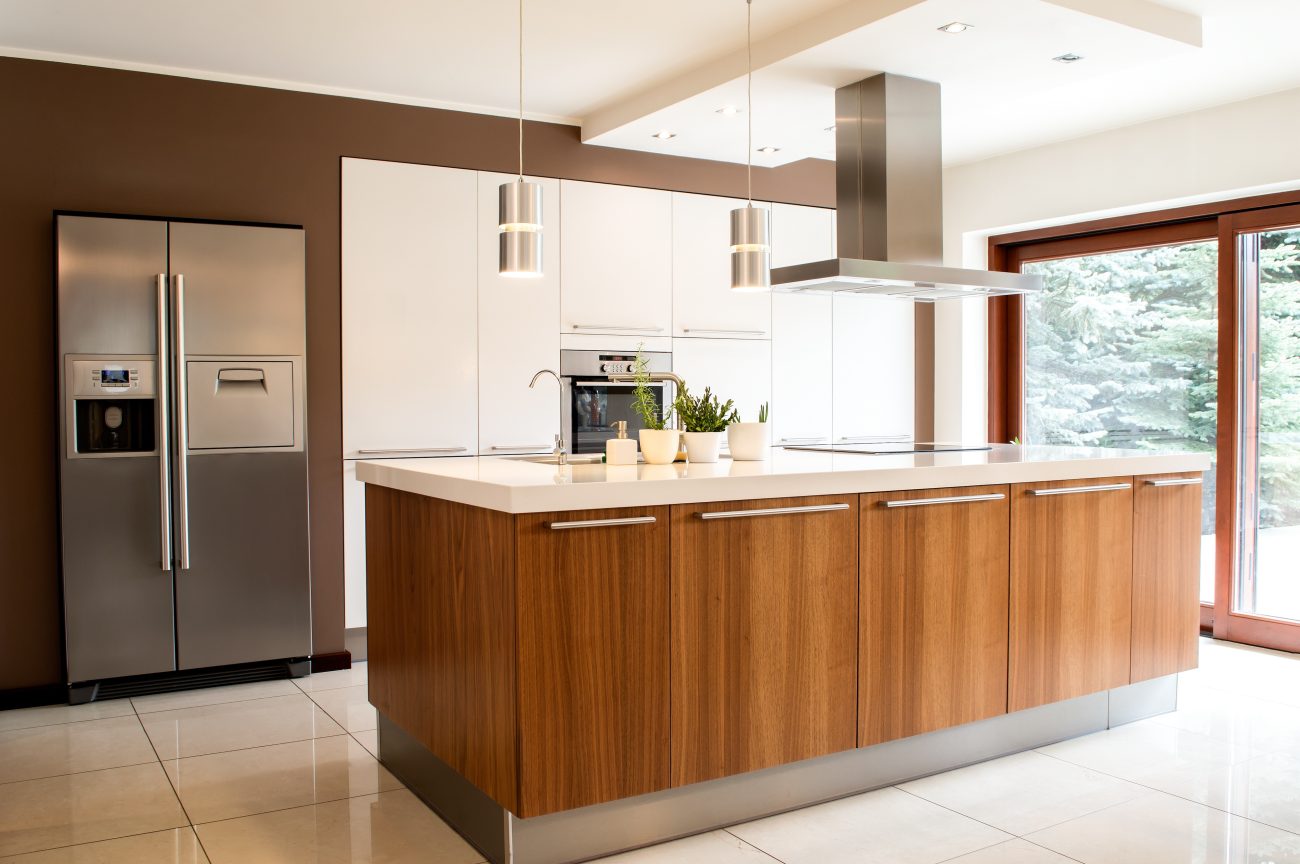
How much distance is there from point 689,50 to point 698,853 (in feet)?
9.76

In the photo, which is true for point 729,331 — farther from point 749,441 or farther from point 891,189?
point 749,441

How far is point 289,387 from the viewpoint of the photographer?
4.31m

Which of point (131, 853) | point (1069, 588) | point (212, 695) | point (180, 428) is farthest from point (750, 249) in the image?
point (212, 695)

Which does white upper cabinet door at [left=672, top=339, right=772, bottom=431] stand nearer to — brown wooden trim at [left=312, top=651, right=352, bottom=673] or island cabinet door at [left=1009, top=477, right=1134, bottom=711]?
brown wooden trim at [left=312, top=651, right=352, bottom=673]

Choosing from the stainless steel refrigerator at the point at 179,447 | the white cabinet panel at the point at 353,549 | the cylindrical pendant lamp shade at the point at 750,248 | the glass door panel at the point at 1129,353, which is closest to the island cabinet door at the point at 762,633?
the cylindrical pendant lamp shade at the point at 750,248

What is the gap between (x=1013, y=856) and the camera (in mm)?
2607

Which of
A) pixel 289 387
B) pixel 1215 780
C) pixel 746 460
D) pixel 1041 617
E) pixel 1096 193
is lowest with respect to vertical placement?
pixel 1215 780

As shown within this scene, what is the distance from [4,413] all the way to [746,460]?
2.92 metres

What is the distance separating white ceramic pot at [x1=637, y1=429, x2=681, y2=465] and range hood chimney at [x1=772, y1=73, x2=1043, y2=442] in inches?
42.8

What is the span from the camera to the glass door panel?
17.3ft

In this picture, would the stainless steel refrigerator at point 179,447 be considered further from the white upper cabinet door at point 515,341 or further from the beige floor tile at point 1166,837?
the beige floor tile at point 1166,837

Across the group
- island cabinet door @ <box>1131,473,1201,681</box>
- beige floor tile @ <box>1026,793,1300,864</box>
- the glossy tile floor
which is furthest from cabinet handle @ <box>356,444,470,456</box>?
beige floor tile @ <box>1026,793,1300,864</box>

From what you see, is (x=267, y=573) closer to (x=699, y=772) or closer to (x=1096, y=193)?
(x=699, y=772)

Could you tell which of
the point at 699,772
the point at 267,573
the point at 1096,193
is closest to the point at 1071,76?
the point at 1096,193
